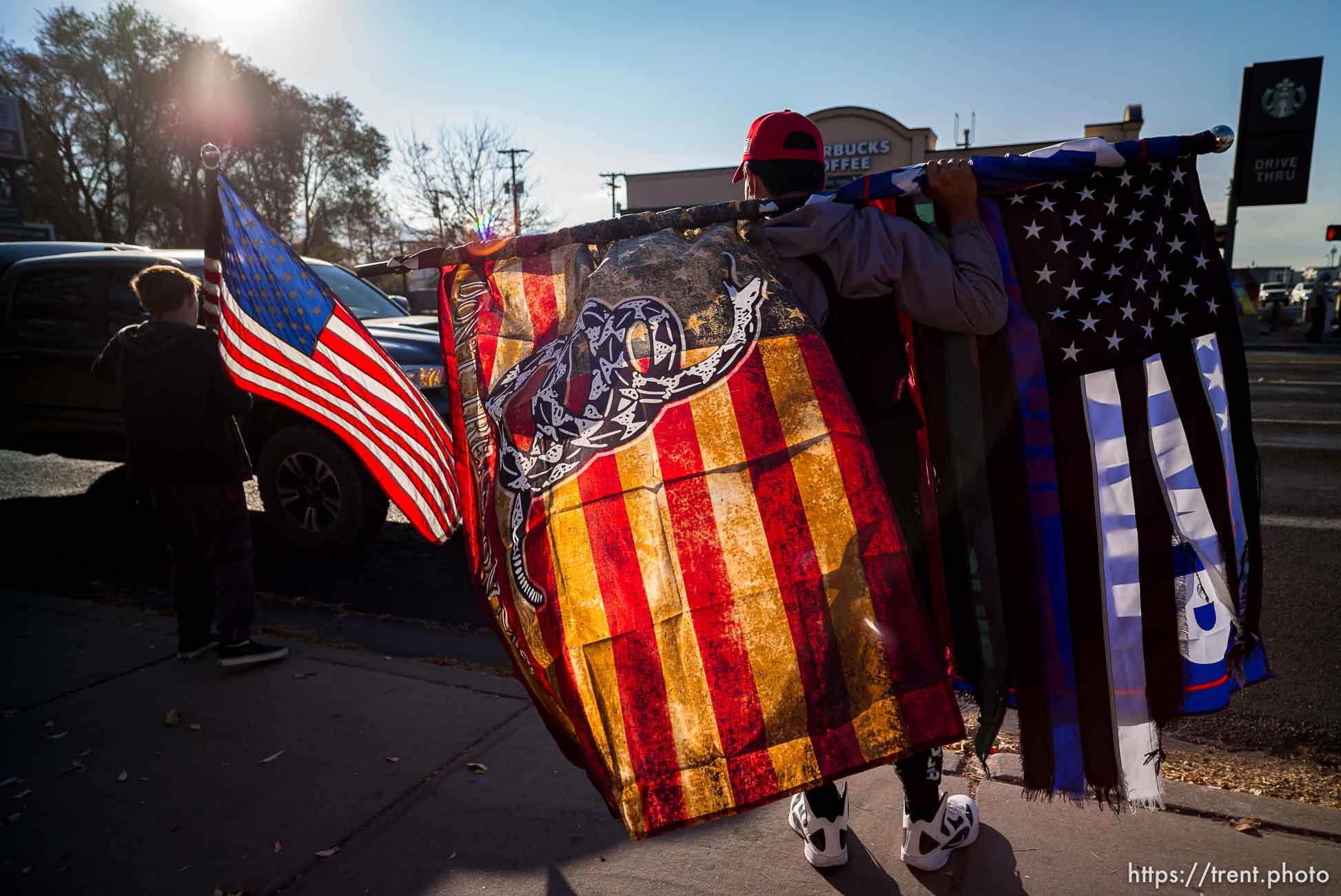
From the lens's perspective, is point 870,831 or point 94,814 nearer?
point 870,831

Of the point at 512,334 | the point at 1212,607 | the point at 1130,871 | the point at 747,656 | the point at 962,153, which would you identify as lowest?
the point at 1130,871

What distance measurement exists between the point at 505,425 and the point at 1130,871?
2168 mm

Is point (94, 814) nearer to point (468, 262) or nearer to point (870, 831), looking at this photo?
point (468, 262)

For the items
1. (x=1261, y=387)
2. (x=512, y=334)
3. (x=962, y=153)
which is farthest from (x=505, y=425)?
(x=962, y=153)

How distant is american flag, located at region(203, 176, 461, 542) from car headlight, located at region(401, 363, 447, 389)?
98 centimetres

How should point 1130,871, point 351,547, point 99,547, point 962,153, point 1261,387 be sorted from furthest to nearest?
point 962,153 → point 1261,387 → point 99,547 → point 351,547 → point 1130,871

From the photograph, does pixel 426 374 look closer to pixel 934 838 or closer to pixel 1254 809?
pixel 934 838

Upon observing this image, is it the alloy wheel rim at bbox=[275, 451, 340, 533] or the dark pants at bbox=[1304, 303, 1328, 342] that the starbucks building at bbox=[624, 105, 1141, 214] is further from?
the alloy wheel rim at bbox=[275, 451, 340, 533]

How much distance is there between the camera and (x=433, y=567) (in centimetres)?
576

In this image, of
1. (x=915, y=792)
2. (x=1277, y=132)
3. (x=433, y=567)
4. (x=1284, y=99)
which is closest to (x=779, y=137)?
(x=915, y=792)

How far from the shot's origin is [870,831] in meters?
2.69

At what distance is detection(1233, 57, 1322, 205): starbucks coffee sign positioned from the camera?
2322 centimetres

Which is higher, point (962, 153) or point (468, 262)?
point (962, 153)

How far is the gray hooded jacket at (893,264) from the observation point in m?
2.05
